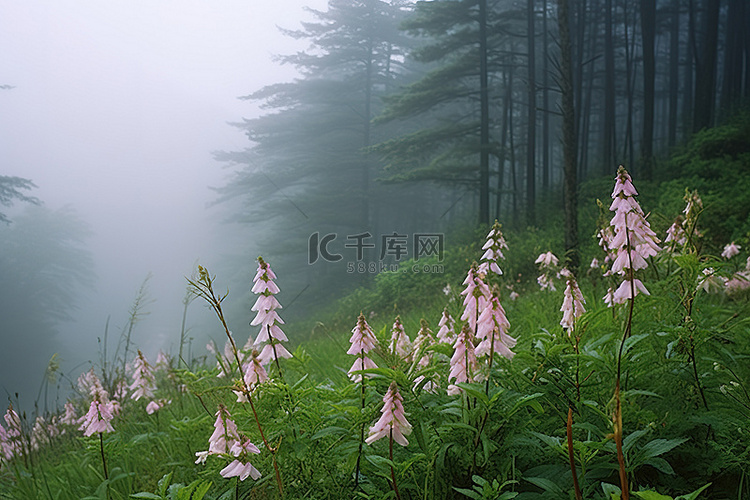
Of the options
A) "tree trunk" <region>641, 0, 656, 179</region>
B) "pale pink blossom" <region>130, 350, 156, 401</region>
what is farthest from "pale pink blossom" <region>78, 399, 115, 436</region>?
"tree trunk" <region>641, 0, 656, 179</region>

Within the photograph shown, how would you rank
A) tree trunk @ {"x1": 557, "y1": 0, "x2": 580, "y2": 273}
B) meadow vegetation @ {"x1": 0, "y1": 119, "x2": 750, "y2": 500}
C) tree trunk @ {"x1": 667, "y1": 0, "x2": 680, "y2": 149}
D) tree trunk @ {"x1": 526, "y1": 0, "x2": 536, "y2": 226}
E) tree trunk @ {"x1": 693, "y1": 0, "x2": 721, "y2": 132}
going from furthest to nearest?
tree trunk @ {"x1": 667, "y1": 0, "x2": 680, "y2": 149}
tree trunk @ {"x1": 526, "y1": 0, "x2": 536, "y2": 226}
tree trunk @ {"x1": 693, "y1": 0, "x2": 721, "y2": 132}
tree trunk @ {"x1": 557, "y1": 0, "x2": 580, "y2": 273}
meadow vegetation @ {"x1": 0, "y1": 119, "x2": 750, "y2": 500}

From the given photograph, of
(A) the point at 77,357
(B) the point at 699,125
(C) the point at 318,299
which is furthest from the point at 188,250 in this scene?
(B) the point at 699,125

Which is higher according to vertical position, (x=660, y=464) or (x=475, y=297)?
(x=475, y=297)

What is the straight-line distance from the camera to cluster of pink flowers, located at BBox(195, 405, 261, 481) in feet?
3.74

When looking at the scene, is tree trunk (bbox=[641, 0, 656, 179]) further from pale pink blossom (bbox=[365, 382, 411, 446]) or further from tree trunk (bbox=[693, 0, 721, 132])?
pale pink blossom (bbox=[365, 382, 411, 446])

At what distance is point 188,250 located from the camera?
215ft

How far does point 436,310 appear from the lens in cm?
541

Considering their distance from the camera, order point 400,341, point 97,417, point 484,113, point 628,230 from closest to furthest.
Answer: point 628,230, point 97,417, point 400,341, point 484,113

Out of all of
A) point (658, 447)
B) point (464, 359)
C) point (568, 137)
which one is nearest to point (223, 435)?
point (464, 359)

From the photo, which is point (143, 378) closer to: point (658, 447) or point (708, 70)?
point (658, 447)

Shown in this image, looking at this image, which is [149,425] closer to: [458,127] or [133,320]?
[133,320]

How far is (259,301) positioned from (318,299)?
20715 mm

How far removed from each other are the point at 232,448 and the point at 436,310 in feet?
14.6

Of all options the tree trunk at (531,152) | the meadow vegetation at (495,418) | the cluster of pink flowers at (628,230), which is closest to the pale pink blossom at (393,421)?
the meadow vegetation at (495,418)
